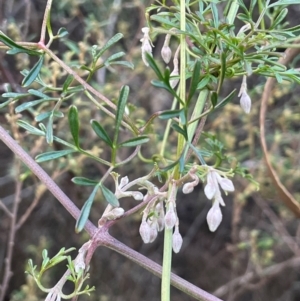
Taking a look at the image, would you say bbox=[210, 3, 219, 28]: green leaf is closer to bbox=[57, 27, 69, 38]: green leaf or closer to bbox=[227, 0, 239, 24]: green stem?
bbox=[227, 0, 239, 24]: green stem

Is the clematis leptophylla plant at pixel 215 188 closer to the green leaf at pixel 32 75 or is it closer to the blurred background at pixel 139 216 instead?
the green leaf at pixel 32 75

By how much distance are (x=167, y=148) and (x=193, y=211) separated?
0.48m

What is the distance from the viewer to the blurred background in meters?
1.36

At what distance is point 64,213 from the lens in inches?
65.4

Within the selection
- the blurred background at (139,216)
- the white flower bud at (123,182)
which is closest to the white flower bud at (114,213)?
the white flower bud at (123,182)

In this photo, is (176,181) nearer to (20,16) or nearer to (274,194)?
(274,194)

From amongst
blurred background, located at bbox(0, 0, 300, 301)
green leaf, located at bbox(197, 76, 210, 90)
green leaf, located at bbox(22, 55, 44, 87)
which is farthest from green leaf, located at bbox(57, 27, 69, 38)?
blurred background, located at bbox(0, 0, 300, 301)

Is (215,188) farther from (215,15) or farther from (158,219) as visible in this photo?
(215,15)

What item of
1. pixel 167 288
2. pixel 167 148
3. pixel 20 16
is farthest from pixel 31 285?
pixel 20 16

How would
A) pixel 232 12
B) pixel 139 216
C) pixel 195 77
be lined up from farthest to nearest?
pixel 139 216 < pixel 232 12 < pixel 195 77

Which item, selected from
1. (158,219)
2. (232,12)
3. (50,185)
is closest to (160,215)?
(158,219)

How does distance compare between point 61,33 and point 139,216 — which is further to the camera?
point 139,216

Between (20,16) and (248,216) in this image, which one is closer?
(20,16)

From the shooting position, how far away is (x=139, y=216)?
53.0 inches
